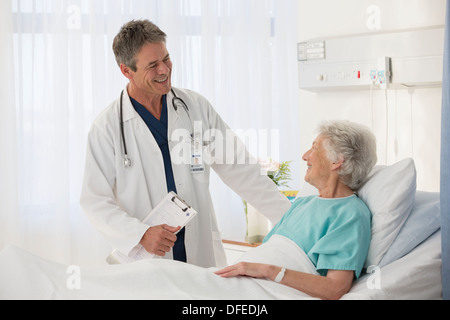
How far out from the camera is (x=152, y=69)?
2102 millimetres

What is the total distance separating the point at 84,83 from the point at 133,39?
5.92ft

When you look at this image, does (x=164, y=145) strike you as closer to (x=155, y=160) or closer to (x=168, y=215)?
(x=155, y=160)

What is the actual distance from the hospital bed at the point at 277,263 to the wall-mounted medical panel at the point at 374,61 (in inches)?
27.9

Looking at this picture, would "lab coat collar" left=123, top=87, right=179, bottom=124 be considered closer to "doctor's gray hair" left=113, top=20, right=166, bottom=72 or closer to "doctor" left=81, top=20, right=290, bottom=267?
"doctor" left=81, top=20, right=290, bottom=267

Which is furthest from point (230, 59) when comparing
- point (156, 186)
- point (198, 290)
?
point (198, 290)

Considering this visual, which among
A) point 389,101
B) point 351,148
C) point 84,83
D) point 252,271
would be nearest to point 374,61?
point 389,101

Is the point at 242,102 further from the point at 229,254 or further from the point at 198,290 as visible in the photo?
the point at 198,290

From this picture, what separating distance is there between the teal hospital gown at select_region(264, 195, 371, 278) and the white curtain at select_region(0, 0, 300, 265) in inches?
85.9

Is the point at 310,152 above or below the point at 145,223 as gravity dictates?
above

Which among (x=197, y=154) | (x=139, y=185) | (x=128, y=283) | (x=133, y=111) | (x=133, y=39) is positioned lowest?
(x=128, y=283)

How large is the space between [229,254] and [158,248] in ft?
2.49

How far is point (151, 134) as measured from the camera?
→ 2197 mm

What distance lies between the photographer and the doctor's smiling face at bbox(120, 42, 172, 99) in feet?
6.86

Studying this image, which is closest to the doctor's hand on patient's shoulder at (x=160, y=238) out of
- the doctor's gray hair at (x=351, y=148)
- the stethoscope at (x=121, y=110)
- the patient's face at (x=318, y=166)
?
A: the stethoscope at (x=121, y=110)
